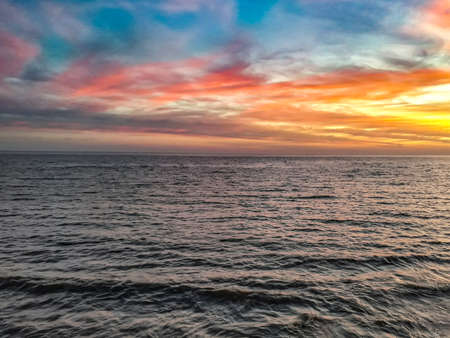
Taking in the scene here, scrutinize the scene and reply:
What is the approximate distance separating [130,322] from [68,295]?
3.40 m

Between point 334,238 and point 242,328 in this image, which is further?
point 334,238

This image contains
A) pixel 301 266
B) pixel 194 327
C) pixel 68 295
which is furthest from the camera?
A: pixel 301 266

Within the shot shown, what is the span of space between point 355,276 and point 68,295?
38.9ft

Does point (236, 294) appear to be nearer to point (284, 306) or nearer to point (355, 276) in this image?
point (284, 306)

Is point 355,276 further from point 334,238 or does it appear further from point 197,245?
point 197,245

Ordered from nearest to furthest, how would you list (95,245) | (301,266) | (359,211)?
1. (301,266)
2. (95,245)
3. (359,211)

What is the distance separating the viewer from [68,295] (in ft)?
34.0

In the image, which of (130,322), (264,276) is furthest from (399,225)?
(130,322)

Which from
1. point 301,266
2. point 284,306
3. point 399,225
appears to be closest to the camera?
point 284,306

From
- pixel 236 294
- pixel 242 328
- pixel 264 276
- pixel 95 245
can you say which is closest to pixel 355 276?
pixel 264 276

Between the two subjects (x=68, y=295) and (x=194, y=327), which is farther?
(x=68, y=295)

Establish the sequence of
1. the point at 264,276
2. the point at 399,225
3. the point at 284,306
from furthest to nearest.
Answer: the point at 399,225
the point at 264,276
the point at 284,306

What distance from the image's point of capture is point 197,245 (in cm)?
1641

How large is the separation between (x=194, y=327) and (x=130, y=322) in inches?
81.7
